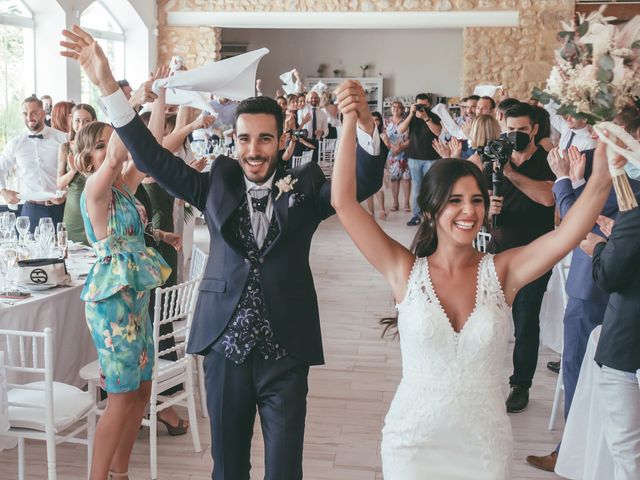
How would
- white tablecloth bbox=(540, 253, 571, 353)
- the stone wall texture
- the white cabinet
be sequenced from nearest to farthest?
white tablecloth bbox=(540, 253, 571, 353) → the stone wall texture → the white cabinet

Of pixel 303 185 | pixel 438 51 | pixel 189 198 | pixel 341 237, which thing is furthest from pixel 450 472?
pixel 438 51

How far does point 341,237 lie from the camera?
33.0 feet

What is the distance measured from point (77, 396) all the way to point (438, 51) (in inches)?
641

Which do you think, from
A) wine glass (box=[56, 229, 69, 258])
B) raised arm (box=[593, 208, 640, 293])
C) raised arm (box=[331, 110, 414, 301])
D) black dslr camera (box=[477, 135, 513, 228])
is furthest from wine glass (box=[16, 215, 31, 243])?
raised arm (box=[593, 208, 640, 293])

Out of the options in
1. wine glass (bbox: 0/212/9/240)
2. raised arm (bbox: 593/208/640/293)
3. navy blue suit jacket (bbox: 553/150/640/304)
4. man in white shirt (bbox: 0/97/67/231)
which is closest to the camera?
raised arm (bbox: 593/208/640/293)

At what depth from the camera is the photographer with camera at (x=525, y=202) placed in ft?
13.4

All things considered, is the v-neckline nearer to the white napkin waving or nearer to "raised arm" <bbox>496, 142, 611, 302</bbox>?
"raised arm" <bbox>496, 142, 611, 302</bbox>

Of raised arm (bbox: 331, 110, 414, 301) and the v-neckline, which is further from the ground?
raised arm (bbox: 331, 110, 414, 301)

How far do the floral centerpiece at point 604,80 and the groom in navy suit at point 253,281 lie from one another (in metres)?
0.65

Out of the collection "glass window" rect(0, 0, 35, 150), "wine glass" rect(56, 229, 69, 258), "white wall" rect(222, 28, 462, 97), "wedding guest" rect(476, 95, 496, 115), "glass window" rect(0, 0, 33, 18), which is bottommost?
"wine glass" rect(56, 229, 69, 258)

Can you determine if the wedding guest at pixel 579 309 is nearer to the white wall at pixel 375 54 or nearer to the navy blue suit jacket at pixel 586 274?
the navy blue suit jacket at pixel 586 274

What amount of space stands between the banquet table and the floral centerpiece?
2.52m

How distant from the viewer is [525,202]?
4.18m

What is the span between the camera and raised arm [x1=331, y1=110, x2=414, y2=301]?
2.11 metres
